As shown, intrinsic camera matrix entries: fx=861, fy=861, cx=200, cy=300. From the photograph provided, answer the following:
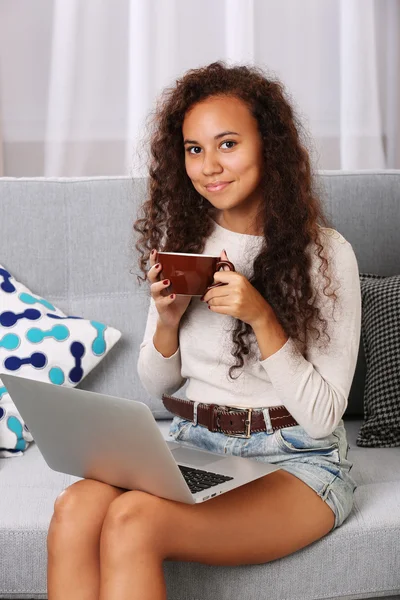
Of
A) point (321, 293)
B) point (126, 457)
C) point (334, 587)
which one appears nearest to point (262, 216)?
point (321, 293)

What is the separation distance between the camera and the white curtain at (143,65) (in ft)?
9.14

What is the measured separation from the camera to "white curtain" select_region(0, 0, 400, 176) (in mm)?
2785

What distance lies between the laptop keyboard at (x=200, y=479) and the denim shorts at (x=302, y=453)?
0.14 meters

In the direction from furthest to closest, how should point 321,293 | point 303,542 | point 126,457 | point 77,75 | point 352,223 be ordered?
point 77,75 → point 352,223 → point 321,293 → point 303,542 → point 126,457

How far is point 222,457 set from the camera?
1.46 m

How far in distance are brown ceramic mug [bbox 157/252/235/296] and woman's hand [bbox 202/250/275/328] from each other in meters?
0.01

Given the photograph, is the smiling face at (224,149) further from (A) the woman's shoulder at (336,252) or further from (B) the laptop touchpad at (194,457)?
(B) the laptop touchpad at (194,457)

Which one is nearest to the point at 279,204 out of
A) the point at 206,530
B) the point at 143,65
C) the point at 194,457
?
the point at 194,457

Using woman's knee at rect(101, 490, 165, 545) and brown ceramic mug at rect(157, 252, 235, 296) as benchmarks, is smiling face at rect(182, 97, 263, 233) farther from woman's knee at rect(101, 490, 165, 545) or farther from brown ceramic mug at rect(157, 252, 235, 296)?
woman's knee at rect(101, 490, 165, 545)

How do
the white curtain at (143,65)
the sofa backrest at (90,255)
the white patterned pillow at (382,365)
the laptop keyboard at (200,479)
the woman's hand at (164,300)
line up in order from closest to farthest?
the laptop keyboard at (200,479) → the woman's hand at (164,300) → the white patterned pillow at (382,365) → the sofa backrest at (90,255) → the white curtain at (143,65)

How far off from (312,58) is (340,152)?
1.09ft

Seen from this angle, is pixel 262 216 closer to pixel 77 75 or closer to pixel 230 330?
pixel 230 330

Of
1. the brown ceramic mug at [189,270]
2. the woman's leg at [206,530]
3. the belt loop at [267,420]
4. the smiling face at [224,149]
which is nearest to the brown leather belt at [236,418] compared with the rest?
the belt loop at [267,420]

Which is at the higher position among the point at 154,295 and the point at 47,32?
the point at 47,32
